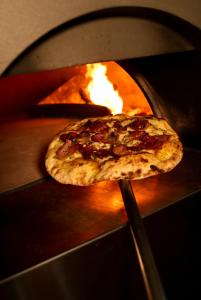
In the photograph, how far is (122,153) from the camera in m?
1.18

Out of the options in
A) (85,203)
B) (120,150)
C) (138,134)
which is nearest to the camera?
(85,203)

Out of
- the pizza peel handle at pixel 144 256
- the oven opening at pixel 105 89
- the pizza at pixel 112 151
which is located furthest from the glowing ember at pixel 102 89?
the pizza peel handle at pixel 144 256

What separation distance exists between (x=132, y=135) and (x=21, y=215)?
1.69ft

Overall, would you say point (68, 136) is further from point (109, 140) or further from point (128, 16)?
point (128, 16)

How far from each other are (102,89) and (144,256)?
1.64m

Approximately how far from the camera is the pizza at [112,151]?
1.12 meters

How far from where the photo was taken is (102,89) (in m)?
2.26

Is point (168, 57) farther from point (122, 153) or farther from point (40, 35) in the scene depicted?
point (40, 35)

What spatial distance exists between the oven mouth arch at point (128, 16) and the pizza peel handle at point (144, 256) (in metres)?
0.47

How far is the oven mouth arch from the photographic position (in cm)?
93

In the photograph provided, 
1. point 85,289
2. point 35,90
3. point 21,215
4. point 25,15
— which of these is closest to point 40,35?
point 25,15

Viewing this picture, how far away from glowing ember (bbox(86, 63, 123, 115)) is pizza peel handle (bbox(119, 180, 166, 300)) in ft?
4.42

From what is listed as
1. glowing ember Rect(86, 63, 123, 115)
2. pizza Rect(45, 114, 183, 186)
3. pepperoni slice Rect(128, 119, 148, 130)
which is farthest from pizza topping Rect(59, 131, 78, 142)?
glowing ember Rect(86, 63, 123, 115)

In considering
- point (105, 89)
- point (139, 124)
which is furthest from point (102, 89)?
point (139, 124)
